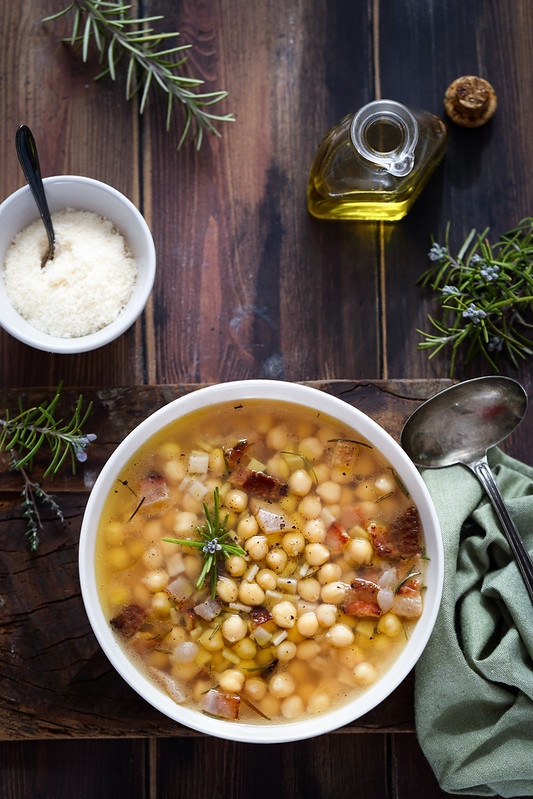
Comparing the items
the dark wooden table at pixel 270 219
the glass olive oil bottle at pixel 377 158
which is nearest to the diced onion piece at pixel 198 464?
the dark wooden table at pixel 270 219

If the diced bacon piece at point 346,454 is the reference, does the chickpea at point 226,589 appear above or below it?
below

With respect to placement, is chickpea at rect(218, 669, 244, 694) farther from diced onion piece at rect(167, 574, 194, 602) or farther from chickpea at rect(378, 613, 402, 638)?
chickpea at rect(378, 613, 402, 638)

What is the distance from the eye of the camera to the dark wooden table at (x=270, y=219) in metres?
2.05

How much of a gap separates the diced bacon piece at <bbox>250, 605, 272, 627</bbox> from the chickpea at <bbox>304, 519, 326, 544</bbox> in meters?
0.20

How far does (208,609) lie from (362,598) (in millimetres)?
369

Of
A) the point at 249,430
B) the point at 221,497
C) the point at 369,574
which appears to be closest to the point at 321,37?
the point at 249,430

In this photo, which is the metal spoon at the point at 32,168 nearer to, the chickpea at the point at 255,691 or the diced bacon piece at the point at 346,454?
the diced bacon piece at the point at 346,454

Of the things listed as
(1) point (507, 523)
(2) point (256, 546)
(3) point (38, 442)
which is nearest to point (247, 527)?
(2) point (256, 546)

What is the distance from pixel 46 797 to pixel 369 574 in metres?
1.13

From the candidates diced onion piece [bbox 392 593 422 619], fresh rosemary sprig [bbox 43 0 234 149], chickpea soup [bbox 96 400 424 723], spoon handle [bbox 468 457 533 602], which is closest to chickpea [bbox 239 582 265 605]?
chickpea soup [bbox 96 400 424 723]

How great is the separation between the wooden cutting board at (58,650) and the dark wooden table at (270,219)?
17cm

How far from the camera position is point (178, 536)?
1.75 metres

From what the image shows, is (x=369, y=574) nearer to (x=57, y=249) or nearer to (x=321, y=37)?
(x=57, y=249)

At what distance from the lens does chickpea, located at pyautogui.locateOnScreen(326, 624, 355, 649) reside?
173 centimetres
